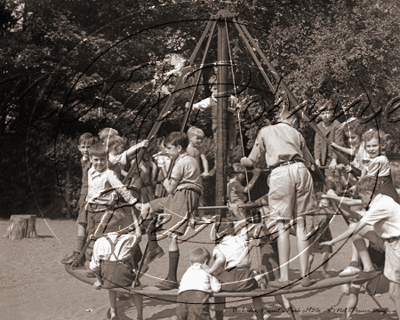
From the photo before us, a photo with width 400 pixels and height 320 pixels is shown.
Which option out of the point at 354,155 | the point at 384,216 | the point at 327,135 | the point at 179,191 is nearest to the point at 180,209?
the point at 179,191

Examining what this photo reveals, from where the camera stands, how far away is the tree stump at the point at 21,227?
380 inches

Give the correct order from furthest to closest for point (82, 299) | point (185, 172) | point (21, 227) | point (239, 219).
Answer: point (21, 227)
point (82, 299)
point (239, 219)
point (185, 172)

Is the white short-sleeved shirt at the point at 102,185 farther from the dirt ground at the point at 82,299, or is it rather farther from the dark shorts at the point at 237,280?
the dark shorts at the point at 237,280

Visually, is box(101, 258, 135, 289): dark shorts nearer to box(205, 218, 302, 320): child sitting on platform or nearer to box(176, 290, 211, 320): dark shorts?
box(176, 290, 211, 320): dark shorts

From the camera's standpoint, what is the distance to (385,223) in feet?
13.9

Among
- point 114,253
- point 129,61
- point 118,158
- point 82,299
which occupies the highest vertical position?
point 129,61

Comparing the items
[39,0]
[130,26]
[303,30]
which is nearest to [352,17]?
[303,30]

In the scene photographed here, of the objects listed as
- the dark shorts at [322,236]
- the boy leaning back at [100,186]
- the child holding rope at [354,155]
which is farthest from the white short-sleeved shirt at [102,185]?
the dark shorts at [322,236]

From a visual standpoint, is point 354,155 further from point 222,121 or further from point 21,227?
point 21,227

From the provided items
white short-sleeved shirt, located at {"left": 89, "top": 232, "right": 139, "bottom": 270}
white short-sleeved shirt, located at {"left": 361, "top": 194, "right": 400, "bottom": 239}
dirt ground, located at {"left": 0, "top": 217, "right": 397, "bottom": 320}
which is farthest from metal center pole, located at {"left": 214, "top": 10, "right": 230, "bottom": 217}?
white short-sleeved shirt, located at {"left": 361, "top": 194, "right": 400, "bottom": 239}

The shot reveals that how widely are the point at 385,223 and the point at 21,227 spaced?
7831 millimetres

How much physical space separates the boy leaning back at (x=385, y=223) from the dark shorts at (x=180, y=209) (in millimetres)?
1441

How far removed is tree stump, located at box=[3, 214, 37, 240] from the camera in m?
9.66

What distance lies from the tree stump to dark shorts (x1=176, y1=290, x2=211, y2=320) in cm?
683
